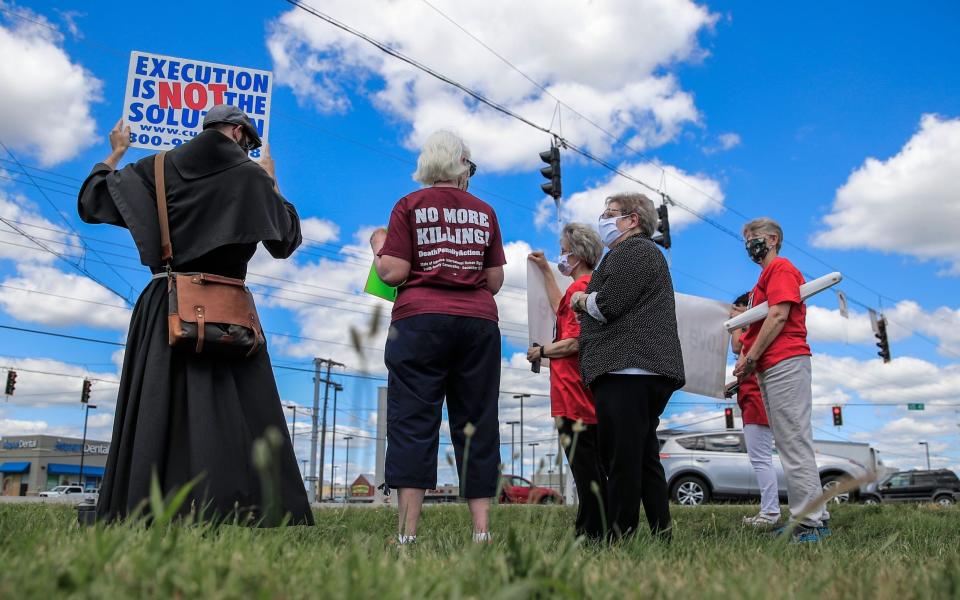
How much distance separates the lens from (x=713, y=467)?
16.2m

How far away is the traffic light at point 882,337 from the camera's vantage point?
31.9 meters

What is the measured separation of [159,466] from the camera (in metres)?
2.96

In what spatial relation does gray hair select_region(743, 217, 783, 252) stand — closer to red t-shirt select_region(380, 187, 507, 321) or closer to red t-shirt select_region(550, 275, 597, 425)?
red t-shirt select_region(550, 275, 597, 425)

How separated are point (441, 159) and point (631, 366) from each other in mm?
1396

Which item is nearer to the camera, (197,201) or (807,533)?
(197,201)

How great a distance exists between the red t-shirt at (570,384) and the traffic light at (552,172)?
11297 millimetres

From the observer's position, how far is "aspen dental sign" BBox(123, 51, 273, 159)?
459 cm

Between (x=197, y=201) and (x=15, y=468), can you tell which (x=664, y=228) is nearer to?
(x=197, y=201)

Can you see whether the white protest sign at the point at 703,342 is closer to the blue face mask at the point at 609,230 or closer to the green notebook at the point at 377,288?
the blue face mask at the point at 609,230

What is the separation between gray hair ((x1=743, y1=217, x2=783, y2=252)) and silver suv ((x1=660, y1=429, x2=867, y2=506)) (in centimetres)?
1176

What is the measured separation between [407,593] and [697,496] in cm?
1624

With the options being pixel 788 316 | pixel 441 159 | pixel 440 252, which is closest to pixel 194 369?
pixel 440 252

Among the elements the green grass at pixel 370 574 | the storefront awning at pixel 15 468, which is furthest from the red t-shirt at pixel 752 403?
the storefront awning at pixel 15 468

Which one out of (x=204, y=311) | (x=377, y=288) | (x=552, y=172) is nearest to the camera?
(x=204, y=311)
